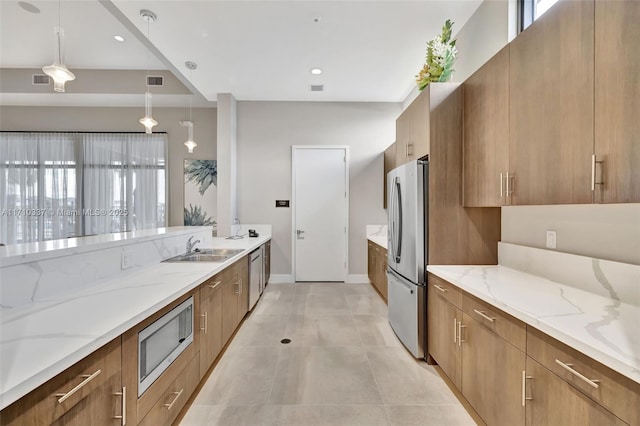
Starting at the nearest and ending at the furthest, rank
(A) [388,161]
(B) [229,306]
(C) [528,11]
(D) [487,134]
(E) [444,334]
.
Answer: (D) [487,134], (E) [444,334], (C) [528,11], (B) [229,306], (A) [388,161]

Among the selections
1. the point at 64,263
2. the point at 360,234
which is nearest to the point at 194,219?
the point at 360,234

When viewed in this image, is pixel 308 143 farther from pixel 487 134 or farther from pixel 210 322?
pixel 210 322

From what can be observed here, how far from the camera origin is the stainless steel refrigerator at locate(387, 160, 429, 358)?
7.65ft

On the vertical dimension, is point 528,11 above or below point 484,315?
above

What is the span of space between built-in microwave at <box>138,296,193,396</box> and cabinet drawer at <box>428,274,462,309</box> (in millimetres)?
1771

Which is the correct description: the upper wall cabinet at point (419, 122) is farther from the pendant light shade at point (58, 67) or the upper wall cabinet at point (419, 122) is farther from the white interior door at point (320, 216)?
the pendant light shade at point (58, 67)

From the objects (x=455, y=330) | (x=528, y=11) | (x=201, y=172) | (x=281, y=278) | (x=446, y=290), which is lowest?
(x=281, y=278)

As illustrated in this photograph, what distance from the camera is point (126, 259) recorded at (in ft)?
6.29

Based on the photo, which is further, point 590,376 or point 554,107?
point 554,107

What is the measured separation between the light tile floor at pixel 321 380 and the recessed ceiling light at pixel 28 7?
439 cm

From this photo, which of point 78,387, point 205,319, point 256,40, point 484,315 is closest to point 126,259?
point 205,319

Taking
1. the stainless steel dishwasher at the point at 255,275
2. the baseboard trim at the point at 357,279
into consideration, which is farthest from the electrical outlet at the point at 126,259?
the baseboard trim at the point at 357,279

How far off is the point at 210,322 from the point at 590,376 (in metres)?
2.15

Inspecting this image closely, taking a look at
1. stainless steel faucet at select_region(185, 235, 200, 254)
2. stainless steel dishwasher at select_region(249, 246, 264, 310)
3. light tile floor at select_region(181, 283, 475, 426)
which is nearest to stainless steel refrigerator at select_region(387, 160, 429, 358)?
light tile floor at select_region(181, 283, 475, 426)
